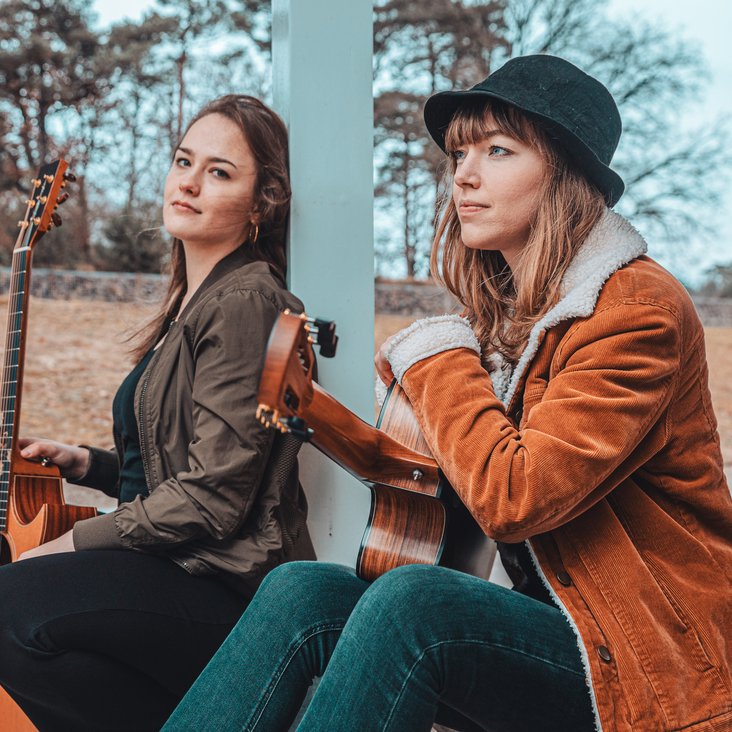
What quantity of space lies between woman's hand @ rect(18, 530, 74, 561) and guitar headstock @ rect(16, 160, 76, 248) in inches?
27.6

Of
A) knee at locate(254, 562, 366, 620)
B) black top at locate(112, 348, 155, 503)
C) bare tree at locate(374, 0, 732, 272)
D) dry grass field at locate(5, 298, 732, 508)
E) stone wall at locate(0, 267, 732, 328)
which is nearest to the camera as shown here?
knee at locate(254, 562, 366, 620)

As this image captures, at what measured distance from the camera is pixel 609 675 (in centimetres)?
127

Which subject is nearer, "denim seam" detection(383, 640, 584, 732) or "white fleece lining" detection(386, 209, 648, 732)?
"denim seam" detection(383, 640, 584, 732)

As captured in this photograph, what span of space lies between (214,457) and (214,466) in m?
0.02

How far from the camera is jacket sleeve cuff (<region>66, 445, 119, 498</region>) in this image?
2.16m

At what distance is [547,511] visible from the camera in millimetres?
1287

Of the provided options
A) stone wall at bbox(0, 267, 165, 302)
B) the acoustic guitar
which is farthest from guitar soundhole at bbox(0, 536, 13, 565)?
stone wall at bbox(0, 267, 165, 302)

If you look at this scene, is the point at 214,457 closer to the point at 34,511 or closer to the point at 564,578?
the point at 34,511

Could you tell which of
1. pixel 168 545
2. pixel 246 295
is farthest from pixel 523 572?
pixel 246 295

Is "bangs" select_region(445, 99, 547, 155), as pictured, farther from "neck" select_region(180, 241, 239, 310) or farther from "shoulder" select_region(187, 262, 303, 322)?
"neck" select_region(180, 241, 239, 310)

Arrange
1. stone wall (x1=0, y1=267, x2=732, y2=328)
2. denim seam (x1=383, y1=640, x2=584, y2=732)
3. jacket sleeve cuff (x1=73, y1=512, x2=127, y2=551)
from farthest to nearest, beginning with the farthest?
stone wall (x1=0, y1=267, x2=732, y2=328), jacket sleeve cuff (x1=73, y1=512, x2=127, y2=551), denim seam (x1=383, y1=640, x2=584, y2=732)

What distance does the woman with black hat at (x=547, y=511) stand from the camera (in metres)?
1.27

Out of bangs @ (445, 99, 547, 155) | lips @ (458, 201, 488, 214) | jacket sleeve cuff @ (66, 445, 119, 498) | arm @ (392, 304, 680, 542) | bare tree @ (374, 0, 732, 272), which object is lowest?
jacket sleeve cuff @ (66, 445, 119, 498)

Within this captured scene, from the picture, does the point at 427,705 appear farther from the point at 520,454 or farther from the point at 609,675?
the point at 520,454
